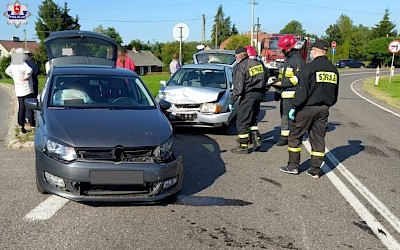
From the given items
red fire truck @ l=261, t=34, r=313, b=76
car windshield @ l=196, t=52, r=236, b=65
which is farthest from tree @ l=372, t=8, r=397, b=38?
car windshield @ l=196, t=52, r=236, b=65

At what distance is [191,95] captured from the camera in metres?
8.65

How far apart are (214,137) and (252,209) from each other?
4086mm

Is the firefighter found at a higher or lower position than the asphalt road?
higher

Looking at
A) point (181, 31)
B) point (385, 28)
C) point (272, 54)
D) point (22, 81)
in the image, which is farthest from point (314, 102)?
point (385, 28)

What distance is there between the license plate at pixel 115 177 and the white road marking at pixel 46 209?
2.14 feet

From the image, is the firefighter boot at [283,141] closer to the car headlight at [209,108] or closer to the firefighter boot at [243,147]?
the firefighter boot at [243,147]

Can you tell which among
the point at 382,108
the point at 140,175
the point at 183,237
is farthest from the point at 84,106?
the point at 382,108

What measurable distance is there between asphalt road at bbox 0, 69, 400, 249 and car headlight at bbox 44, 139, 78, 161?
0.62 meters

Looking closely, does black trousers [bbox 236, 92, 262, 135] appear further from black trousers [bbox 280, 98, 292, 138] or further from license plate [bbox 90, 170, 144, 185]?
license plate [bbox 90, 170, 144, 185]

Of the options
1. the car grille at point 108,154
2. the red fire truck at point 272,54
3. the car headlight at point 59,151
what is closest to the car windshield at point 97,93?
the car headlight at point 59,151

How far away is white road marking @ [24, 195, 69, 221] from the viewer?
433cm

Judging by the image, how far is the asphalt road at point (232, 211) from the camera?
12.8 feet

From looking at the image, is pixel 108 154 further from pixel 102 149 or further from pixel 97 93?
pixel 97 93

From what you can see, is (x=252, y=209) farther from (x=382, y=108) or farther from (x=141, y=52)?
(x=141, y=52)
